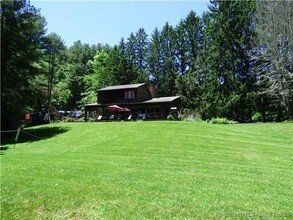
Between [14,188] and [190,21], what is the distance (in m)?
43.8

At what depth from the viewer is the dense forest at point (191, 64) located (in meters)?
25.1

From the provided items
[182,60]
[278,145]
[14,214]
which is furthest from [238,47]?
[14,214]

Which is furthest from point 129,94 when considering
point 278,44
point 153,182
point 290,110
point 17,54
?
point 153,182

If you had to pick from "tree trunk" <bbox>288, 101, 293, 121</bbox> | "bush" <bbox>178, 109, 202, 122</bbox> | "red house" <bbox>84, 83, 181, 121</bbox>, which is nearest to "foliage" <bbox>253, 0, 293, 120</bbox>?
"tree trunk" <bbox>288, 101, 293, 121</bbox>

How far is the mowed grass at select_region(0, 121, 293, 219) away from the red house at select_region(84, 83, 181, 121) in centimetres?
2003

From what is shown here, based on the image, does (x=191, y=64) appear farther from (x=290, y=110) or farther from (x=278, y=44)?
(x=290, y=110)

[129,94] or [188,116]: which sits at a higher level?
[129,94]

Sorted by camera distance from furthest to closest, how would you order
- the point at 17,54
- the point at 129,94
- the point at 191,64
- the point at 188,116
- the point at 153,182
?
the point at 191,64, the point at 129,94, the point at 188,116, the point at 17,54, the point at 153,182

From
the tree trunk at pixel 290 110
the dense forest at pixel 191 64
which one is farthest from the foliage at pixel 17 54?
the tree trunk at pixel 290 110

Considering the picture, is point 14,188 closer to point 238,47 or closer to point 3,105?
point 3,105

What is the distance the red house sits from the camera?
34031 mm

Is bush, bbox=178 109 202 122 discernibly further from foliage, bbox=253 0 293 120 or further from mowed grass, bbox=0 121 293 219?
mowed grass, bbox=0 121 293 219

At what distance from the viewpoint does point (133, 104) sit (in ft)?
116

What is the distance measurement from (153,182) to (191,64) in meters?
38.4
